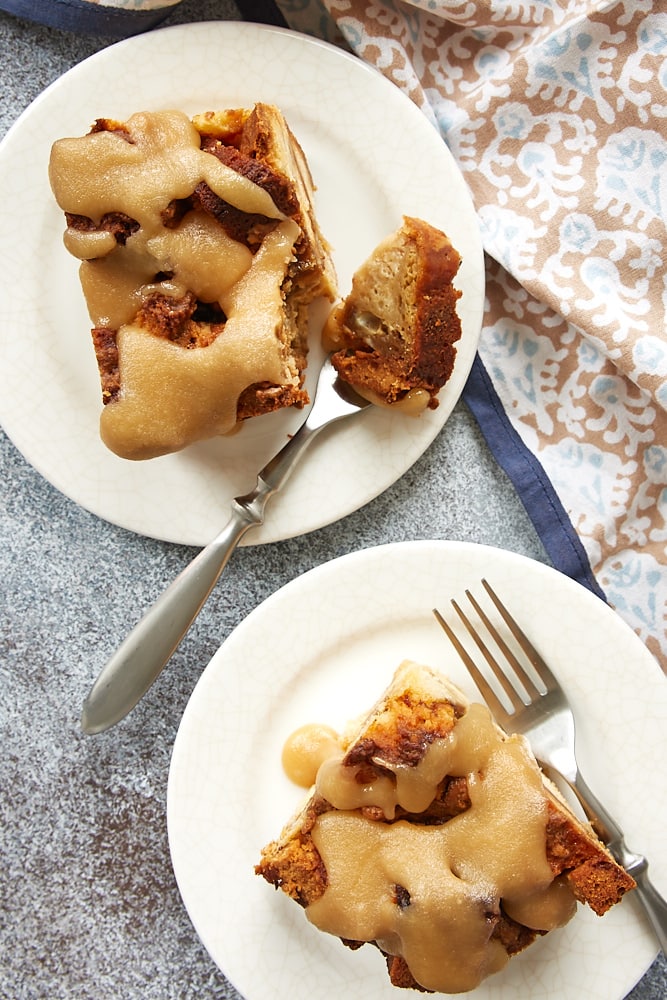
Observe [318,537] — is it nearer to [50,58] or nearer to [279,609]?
[279,609]

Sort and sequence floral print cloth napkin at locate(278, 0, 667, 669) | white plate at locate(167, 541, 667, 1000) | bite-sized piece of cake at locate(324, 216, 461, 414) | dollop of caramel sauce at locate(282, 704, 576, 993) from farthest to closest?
1. floral print cloth napkin at locate(278, 0, 667, 669)
2. white plate at locate(167, 541, 667, 1000)
3. bite-sized piece of cake at locate(324, 216, 461, 414)
4. dollop of caramel sauce at locate(282, 704, 576, 993)

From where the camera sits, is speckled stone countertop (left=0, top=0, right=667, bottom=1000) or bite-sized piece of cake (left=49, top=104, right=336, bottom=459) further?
speckled stone countertop (left=0, top=0, right=667, bottom=1000)

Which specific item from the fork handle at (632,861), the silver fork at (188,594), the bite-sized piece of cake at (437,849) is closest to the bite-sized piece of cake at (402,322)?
the silver fork at (188,594)

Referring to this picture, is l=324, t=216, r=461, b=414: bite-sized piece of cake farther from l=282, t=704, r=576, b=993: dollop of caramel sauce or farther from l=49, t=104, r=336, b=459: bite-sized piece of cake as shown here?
l=282, t=704, r=576, b=993: dollop of caramel sauce

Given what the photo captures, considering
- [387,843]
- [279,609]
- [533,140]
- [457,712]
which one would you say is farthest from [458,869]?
[533,140]

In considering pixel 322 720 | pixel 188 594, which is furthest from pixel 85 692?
pixel 322 720

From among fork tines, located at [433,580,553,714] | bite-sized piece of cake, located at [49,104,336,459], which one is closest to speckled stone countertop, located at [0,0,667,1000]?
fork tines, located at [433,580,553,714]

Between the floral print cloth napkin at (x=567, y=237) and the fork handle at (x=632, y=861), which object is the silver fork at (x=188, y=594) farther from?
the fork handle at (x=632, y=861)
